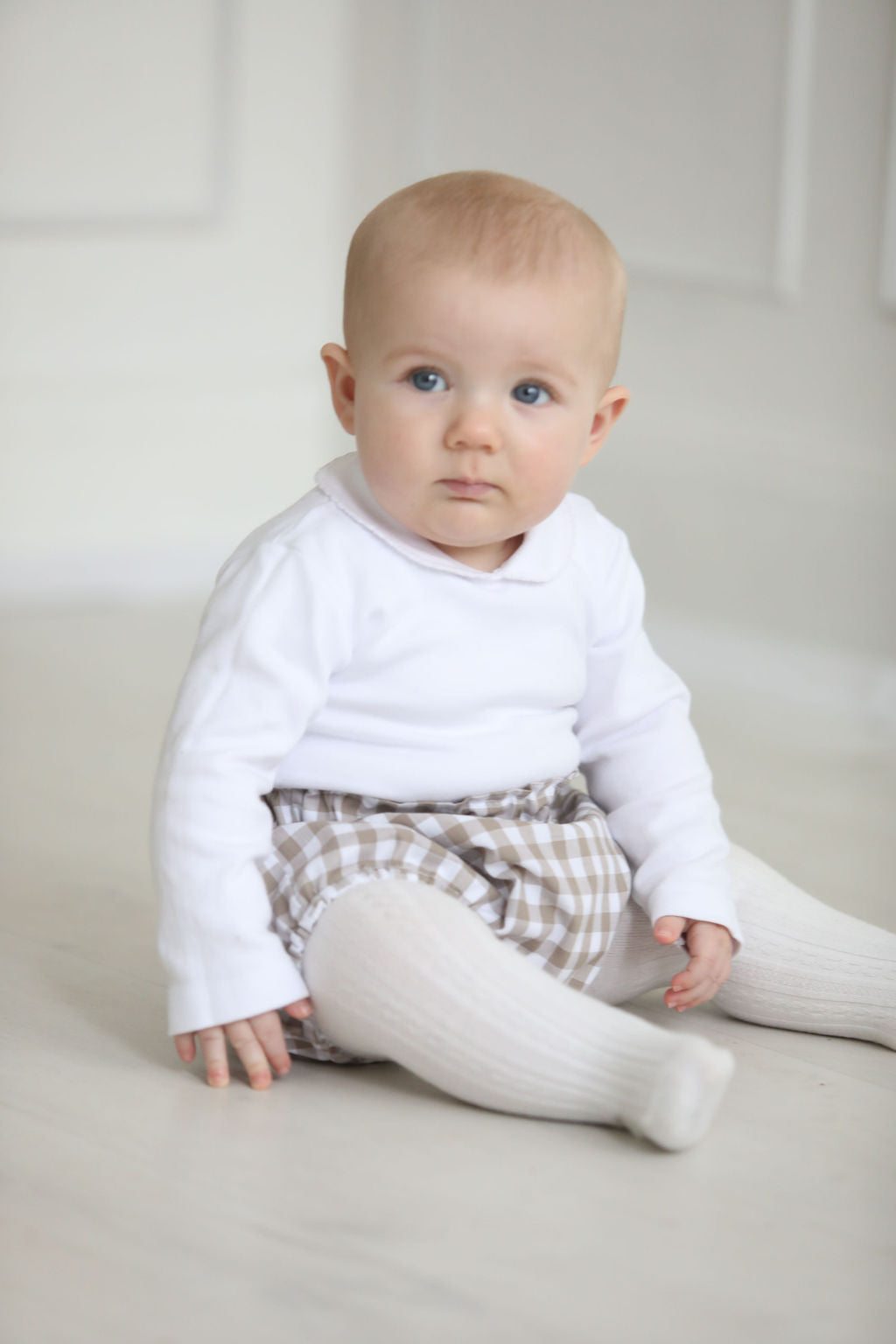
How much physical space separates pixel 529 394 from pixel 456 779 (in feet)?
0.69

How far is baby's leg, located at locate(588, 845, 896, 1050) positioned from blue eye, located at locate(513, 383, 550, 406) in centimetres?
30

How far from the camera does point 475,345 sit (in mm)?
839

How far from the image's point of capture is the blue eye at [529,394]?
87 centimetres

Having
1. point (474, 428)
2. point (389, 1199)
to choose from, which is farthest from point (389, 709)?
point (389, 1199)

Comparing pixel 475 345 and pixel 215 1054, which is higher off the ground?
pixel 475 345

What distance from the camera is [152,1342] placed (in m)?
0.60

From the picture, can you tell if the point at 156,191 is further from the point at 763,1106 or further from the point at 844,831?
the point at 763,1106

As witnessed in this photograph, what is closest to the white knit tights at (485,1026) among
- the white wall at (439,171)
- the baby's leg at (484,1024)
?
the baby's leg at (484,1024)

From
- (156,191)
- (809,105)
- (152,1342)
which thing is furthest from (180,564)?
(152,1342)

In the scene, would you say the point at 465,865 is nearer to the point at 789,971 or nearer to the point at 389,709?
the point at 389,709

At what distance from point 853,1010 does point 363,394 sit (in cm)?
45

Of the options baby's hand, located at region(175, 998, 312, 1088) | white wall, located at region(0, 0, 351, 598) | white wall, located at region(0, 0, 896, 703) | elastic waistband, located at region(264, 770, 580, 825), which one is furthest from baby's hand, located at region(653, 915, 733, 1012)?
white wall, located at region(0, 0, 351, 598)

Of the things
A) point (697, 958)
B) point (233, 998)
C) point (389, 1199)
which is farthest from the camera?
point (697, 958)

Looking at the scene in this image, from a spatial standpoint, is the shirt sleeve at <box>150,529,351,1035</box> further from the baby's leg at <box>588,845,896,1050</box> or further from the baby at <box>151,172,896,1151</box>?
the baby's leg at <box>588,845,896,1050</box>
